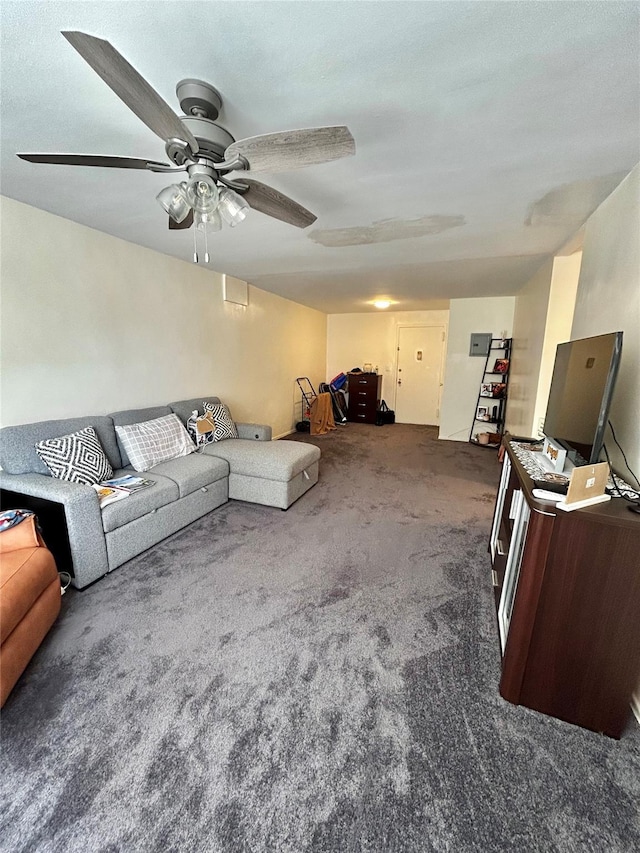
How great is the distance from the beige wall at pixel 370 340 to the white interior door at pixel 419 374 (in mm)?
121

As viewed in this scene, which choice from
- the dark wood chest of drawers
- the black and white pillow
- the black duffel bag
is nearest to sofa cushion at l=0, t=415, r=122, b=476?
the black and white pillow

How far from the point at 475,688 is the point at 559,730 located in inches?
11.5

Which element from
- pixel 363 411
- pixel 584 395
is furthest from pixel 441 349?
pixel 584 395

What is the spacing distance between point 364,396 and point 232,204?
5461 millimetres

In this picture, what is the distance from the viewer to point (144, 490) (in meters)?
2.37

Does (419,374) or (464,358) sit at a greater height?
(464,358)

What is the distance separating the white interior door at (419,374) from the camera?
6.63m

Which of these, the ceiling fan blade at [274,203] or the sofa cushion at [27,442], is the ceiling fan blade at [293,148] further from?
the sofa cushion at [27,442]

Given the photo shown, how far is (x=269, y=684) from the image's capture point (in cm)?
145

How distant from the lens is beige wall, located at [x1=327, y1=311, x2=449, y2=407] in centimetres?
671

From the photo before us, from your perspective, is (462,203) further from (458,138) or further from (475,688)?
(475,688)

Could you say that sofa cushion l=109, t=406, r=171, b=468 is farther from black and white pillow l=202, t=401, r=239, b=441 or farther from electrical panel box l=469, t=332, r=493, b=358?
electrical panel box l=469, t=332, r=493, b=358

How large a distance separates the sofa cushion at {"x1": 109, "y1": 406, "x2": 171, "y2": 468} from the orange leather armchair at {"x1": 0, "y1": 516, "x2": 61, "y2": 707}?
1.15 metres

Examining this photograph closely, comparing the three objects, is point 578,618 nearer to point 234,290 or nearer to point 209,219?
point 209,219
